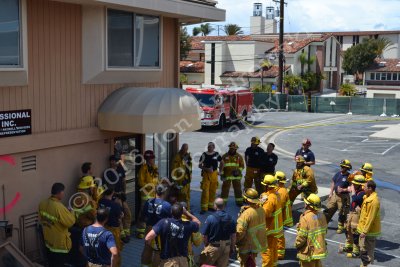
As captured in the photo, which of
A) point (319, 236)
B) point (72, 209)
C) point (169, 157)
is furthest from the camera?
point (169, 157)

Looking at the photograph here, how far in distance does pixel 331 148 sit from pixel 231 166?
1216 centimetres

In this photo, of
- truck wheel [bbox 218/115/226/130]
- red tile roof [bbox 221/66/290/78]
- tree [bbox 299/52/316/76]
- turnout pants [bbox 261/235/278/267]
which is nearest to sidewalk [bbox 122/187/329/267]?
turnout pants [bbox 261/235/278/267]

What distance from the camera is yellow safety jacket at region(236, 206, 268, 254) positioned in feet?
28.5

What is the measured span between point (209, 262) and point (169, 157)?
516 cm

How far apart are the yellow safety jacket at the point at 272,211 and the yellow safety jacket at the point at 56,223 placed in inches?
136

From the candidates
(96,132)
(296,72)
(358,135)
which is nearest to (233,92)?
(358,135)

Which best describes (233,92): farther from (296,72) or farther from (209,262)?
(296,72)

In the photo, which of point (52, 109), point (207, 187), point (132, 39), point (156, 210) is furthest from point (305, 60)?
point (156, 210)

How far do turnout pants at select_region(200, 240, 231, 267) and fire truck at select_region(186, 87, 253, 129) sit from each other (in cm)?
2042

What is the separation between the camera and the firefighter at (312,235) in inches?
328

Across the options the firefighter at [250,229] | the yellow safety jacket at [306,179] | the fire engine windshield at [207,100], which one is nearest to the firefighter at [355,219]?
the yellow safety jacket at [306,179]

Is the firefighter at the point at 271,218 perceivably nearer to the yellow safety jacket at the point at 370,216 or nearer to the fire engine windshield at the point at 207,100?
the yellow safety jacket at the point at 370,216

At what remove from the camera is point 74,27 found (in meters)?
9.96

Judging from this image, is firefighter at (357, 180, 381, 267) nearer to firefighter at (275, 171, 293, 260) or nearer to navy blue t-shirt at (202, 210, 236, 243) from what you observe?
firefighter at (275, 171, 293, 260)
